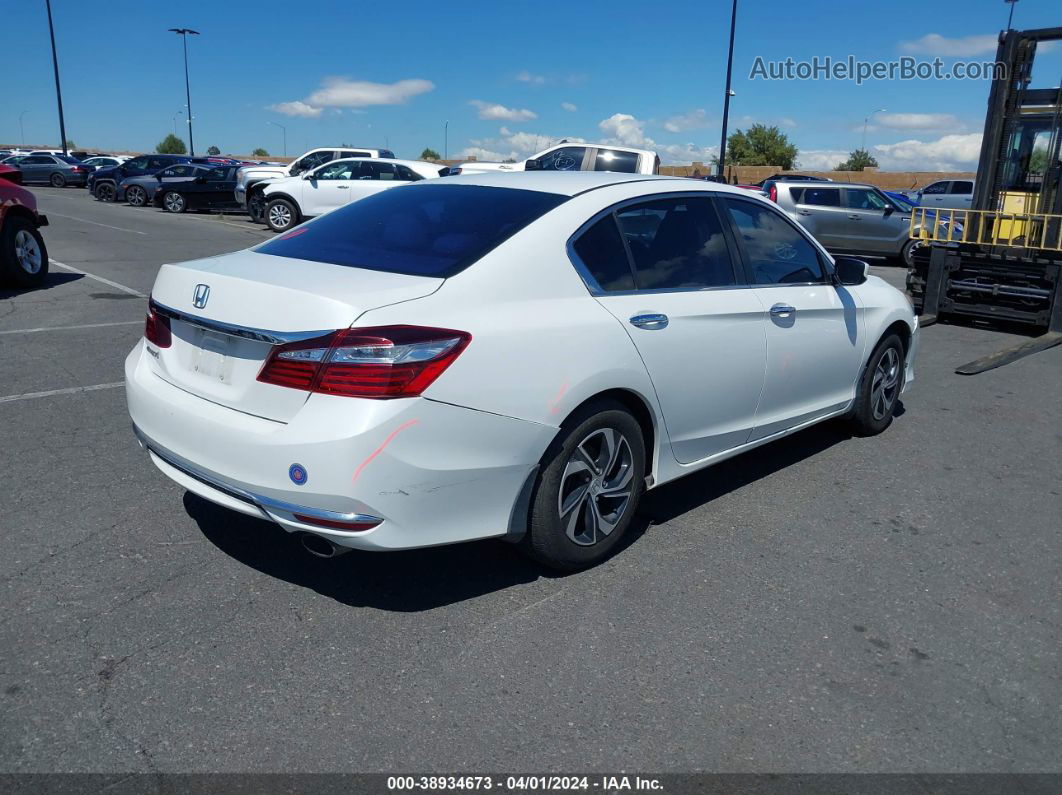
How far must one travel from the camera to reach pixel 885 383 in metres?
5.93

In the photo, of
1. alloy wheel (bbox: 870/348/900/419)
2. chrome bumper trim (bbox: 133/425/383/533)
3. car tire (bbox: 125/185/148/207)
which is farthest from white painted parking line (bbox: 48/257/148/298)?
car tire (bbox: 125/185/148/207)

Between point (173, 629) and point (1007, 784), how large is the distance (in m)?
2.80

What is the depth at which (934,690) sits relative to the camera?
10.0 feet

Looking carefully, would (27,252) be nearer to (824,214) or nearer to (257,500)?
(257,500)

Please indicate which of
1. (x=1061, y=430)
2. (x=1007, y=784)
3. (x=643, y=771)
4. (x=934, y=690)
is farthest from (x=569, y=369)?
(x=1061, y=430)

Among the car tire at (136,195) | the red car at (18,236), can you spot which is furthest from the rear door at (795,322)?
the car tire at (136,195)

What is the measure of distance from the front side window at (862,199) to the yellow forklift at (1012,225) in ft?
22.3

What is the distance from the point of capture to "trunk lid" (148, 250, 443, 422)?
3123 mm

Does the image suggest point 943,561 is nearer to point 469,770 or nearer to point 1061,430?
point 469,770

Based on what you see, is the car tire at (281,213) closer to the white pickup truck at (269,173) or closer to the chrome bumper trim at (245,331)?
the white pickup truck at (269,173)

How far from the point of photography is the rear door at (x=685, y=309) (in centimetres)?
387

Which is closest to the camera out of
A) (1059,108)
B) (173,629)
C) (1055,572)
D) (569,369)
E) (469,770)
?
(469,770)

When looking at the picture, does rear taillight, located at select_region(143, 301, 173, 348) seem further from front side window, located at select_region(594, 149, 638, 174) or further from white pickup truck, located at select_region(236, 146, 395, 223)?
white pickup truck, located at select_region(236, 146, 395, 223)

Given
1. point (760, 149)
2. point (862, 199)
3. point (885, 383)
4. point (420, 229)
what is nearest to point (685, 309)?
point (420, 229)
